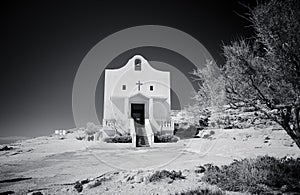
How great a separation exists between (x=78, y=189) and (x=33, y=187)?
5.69ft

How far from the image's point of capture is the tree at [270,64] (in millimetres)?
5465

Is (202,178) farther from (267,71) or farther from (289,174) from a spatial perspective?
(267,71)

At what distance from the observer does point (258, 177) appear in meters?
5.99

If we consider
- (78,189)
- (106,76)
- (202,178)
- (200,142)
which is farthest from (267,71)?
(106,76)

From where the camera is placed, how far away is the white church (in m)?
21.2

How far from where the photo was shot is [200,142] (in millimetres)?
16516

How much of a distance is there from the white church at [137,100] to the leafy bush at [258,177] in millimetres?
13489

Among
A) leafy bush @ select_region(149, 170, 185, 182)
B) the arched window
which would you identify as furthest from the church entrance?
leafy bush @ select_region(149, 170, 185, 182)

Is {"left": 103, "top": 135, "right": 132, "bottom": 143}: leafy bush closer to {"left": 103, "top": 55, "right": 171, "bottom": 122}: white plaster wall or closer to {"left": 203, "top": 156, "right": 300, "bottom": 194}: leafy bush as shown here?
{"left": 103, "top": 55, "right": 171, "bottom": 122}: white plaster wall

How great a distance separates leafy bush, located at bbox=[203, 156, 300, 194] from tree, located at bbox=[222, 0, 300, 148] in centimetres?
107

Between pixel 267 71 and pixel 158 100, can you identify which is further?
pixel 158 100

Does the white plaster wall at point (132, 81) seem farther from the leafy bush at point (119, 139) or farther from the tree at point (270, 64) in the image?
the tree at point (270, 64)

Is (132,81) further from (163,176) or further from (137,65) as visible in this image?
(163,176)

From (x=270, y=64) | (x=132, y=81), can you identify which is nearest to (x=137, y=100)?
(x=132, y=81)
